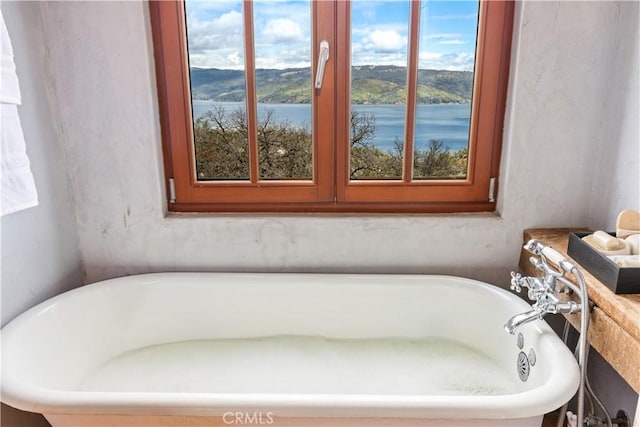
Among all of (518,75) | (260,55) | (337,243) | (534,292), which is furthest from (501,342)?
(260,55)

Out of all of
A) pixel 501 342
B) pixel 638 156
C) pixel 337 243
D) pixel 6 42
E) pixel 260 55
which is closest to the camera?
pixel 6 42

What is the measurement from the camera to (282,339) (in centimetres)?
174

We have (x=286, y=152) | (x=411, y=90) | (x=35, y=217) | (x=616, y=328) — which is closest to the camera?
(x=616, y=328)

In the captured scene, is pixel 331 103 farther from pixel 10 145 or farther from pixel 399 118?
pixel 10 145

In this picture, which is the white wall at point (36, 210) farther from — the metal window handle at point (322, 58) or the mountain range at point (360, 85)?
the metal window handle at point (322, 58)

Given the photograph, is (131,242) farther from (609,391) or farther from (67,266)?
(609,391)

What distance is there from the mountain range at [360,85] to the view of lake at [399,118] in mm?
23

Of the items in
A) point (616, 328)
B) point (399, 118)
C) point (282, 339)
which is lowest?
point (282, 339)

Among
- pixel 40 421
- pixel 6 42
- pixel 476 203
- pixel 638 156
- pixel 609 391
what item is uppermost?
pixel 6 42

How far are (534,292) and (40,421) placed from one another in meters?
1.67

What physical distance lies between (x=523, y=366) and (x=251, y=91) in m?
1.37

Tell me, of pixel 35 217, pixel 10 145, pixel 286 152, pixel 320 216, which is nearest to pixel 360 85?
pixel 286 152

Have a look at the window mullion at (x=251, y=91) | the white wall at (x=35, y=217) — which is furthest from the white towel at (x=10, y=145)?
the window mullion at (x=251, y=91)

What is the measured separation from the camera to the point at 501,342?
1561mm
